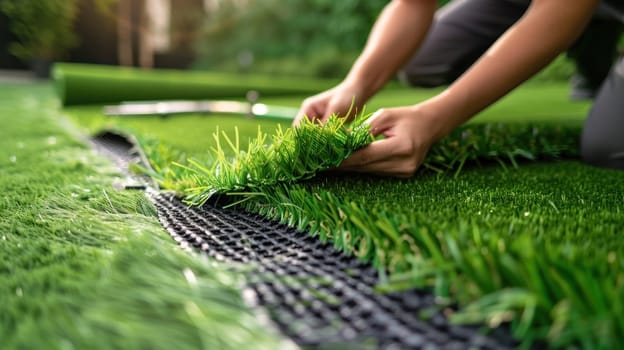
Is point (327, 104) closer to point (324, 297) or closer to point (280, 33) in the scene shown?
point (324, 297)

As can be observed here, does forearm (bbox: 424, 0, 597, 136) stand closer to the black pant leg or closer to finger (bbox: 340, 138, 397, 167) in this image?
finger (bbox: 340, 138, 397, 167)

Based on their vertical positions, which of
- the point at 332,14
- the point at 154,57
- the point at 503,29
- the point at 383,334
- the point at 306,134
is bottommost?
the point at 383,334

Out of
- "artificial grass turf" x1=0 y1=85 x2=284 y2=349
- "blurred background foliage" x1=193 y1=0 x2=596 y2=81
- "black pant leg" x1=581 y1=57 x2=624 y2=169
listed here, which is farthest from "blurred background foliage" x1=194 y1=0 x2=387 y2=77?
"artificial grass turf" x1=0 y1=85 x2=284 y2=349

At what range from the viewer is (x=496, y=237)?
0.63 metres

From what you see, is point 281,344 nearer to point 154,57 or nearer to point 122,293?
point 122,293

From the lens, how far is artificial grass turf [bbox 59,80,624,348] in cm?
49

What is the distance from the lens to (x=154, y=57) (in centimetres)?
1330

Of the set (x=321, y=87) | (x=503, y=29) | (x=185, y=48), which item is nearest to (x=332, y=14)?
(x=185, y=48)

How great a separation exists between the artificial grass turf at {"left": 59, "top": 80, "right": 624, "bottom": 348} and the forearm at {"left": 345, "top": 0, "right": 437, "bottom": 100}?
549 mm

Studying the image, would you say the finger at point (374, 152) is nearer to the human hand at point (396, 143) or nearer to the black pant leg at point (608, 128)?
the human hand at point (396, 143)

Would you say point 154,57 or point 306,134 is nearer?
point 306,134

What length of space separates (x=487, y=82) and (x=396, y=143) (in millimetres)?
325

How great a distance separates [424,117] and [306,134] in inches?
12.5

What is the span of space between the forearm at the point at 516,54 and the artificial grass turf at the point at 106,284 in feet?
2.57
